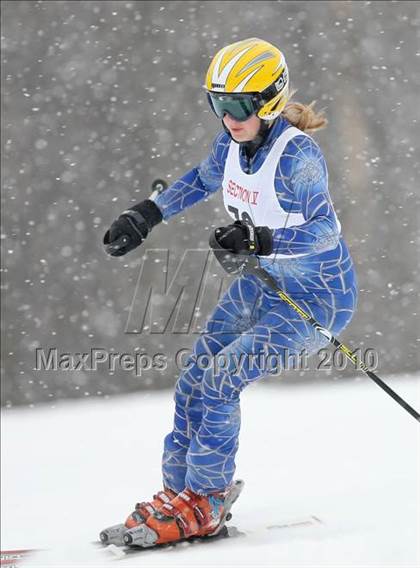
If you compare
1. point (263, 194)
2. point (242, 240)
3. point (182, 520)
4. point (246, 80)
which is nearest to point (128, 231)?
point (263, 194)

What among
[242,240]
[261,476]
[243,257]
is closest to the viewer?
[242,240]

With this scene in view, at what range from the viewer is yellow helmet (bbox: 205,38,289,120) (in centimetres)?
330

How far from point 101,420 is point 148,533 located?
299 centimetres

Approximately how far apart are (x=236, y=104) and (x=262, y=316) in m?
0.92

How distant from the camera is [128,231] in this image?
3775 millimetres

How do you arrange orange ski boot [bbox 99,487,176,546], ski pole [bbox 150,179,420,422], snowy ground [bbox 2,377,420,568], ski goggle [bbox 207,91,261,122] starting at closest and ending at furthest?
ski goggle [bbox 207,91,261,122], ski pole [bbox 150,179,420,422], snowy ground [bbox 2,377,420,568], orange ski boot [bbox 99,487,176,546]

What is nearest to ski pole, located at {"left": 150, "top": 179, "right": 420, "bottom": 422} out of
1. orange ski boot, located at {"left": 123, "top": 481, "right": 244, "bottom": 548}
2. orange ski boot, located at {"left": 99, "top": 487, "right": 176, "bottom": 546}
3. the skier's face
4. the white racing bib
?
the white racing bib

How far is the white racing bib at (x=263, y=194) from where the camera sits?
3471mm

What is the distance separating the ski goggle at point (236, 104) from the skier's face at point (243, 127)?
19 millimetres

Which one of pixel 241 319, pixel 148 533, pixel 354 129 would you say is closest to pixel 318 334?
pixel 241 319

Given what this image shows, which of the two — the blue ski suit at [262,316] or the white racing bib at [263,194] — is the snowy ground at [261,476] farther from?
the white racing bib at [263,194]

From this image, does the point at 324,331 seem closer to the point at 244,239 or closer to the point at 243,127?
the point at 244,239

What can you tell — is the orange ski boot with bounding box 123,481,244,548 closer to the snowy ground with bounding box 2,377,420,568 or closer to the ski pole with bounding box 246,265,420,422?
the snowy ground with bounding box 2,377,420,568

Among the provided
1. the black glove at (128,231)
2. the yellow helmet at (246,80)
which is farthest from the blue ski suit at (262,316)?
the black glove at (128,231)
